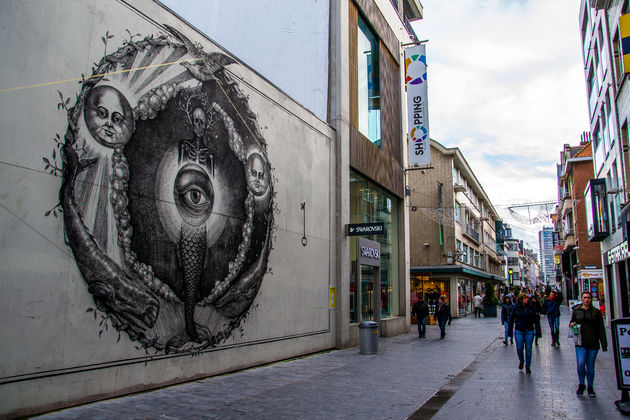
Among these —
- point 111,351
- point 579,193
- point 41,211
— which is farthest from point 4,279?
point 579,193

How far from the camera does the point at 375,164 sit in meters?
19.7

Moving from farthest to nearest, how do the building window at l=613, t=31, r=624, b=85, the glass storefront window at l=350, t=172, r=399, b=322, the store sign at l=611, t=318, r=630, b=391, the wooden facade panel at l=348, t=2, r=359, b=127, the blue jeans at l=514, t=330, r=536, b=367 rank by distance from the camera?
1. the building window at l=613, t=31, r=624, b=85
2. the wooden facade panel at l=348, t=2, r=359, b=127
3. the glass storefront window at l=350, t=172, r=399, b=322
4. the blue jeans at l=514, t=330, r=536, b=367
5. the store sign at l=611, t=318, r=630, b=391

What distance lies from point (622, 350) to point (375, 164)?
12.9 meters

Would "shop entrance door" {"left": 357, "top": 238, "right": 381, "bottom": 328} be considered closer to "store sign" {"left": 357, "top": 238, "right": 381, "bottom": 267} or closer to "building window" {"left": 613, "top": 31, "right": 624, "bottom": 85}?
"store sign" {"left": 357, "top": 238, "right": 381, "bottom": 267}

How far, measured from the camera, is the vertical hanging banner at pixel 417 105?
863 inches

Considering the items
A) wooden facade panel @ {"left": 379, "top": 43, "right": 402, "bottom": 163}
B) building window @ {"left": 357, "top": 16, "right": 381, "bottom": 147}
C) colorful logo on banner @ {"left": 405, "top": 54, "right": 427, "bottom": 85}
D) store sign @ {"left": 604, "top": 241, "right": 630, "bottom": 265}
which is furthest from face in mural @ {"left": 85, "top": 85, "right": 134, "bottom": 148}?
store sign @ {"left": 604, "top": 241, "right": 630, "bottom": 265}

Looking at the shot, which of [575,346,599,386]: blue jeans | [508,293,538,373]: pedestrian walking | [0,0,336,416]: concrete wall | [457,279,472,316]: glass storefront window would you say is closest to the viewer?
[0,0,336,416]: concrete wall

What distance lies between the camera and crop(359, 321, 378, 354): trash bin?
14.3 metres

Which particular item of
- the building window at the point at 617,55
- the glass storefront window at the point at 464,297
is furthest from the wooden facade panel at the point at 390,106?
the glass storefront window at the point at 464,297

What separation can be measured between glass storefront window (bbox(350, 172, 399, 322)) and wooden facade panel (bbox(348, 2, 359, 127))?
2.23 metres

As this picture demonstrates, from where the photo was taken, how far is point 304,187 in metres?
14.3

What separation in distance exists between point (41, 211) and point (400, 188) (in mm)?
17920

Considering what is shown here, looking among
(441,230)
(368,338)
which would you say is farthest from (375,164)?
(441,230)

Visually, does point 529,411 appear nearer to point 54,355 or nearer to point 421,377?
point 421,377
